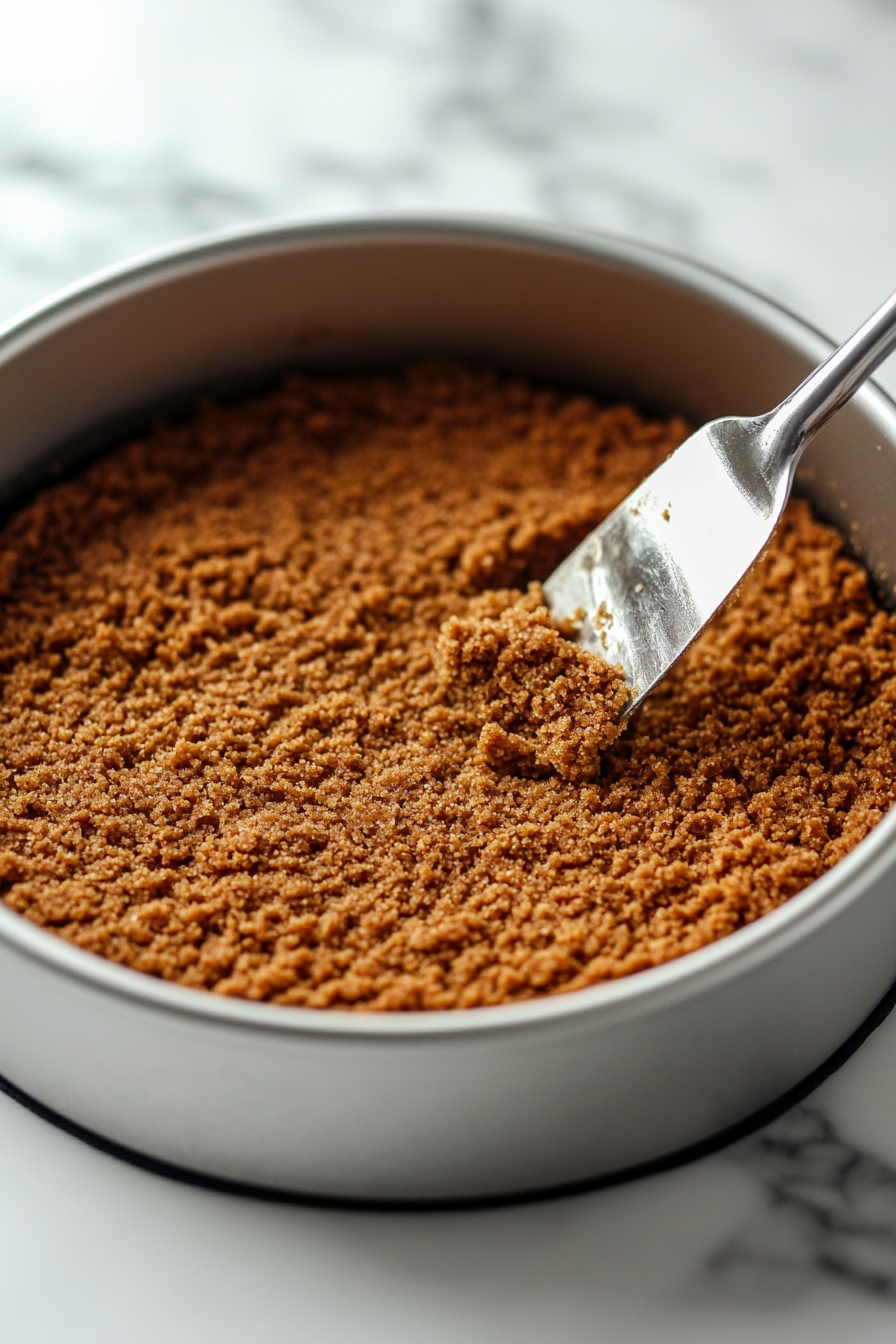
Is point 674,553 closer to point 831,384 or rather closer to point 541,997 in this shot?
point 831,384

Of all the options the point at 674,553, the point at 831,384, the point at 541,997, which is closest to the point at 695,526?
the point at 674,553

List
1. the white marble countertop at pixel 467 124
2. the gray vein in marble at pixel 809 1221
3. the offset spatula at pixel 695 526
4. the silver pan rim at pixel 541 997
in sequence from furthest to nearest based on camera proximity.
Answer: the white marble countertop at pixel 467 124 → the offset spatula at pixel 695 526 → the gray vein in marble at pixel 809 1221 → the silver pan rim at pixel 541 997

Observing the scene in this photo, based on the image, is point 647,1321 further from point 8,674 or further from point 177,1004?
point 8,674

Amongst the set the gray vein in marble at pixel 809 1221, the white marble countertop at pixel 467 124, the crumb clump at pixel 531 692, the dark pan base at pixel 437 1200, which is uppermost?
the white marble countertop at pixel 467 124

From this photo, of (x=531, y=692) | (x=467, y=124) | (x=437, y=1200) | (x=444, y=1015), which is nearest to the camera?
(x=444, y=1015)

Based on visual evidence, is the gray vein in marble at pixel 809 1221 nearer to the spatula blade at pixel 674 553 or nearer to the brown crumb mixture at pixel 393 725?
the brown crumb mixture at pixel 393 725

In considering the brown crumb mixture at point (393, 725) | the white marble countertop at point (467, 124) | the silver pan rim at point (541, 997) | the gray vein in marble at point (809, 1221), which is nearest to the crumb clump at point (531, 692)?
the brown crumb mixture at point (393, 725)

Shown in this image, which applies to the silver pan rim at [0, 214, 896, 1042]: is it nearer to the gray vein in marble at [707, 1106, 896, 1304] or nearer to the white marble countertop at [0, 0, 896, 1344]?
the gray vein in marble at [707, 1106, 896, 1304]
